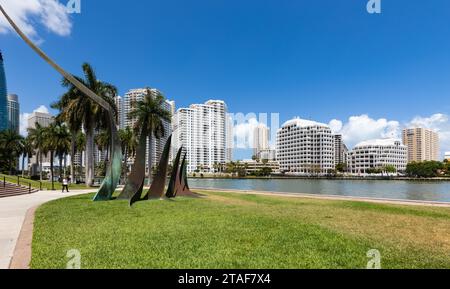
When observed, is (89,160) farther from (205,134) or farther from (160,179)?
(205,134)

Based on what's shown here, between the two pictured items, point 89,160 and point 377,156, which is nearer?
point 89,160

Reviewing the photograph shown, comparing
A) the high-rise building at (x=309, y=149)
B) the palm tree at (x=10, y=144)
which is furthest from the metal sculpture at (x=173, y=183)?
the high-rise building at (x=309, y=149)

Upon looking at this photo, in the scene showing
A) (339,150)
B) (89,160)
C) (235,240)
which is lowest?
(235,240)

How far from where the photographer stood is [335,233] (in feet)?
29.9

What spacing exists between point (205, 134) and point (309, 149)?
58.2m

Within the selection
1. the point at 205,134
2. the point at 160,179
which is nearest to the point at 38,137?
the point at 160,179

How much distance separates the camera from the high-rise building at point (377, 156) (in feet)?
535

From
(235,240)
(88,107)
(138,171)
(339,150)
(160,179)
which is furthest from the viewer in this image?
(339,150)

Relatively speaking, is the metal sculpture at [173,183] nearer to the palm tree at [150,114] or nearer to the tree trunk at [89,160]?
the tree trunk at [89,160]

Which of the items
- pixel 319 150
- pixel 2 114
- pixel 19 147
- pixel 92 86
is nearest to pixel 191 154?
pixel 319 150

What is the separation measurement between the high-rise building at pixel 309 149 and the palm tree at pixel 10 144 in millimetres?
131085

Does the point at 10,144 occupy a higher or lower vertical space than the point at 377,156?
higher

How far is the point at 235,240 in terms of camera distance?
319 inches

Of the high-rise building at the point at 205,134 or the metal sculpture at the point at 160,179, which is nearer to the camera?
the metal sculpture at the point at 160,179
